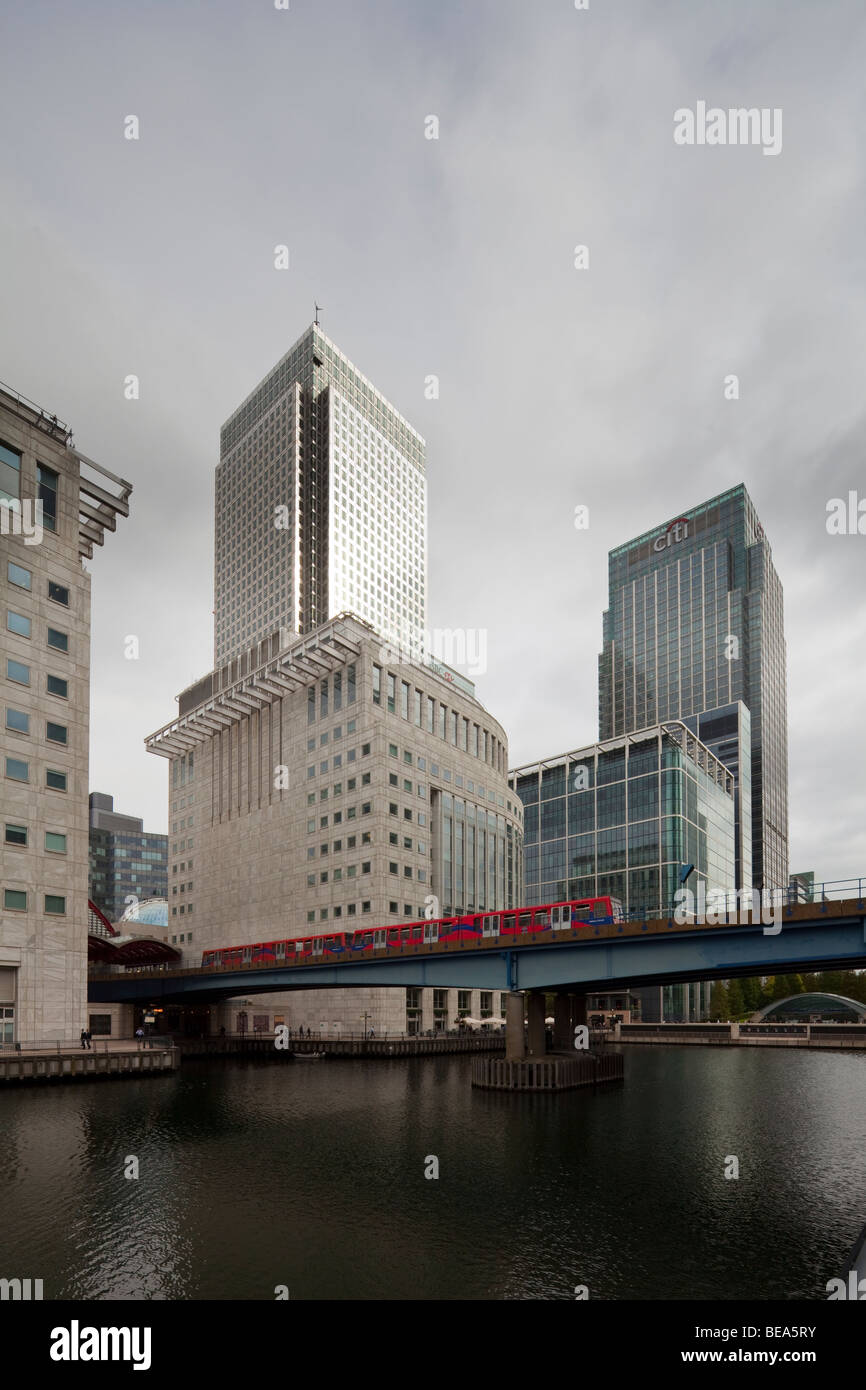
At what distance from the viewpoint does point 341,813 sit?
11719 cm

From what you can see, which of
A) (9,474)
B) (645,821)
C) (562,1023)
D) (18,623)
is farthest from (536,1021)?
(645,821)

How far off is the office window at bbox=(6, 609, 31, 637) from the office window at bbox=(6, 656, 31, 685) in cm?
242

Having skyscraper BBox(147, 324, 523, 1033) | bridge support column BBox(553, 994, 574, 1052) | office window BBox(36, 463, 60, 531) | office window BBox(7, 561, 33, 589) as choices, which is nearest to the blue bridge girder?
bridge support column BBox(553, 994, 574, 1052)

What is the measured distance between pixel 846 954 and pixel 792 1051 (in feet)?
271

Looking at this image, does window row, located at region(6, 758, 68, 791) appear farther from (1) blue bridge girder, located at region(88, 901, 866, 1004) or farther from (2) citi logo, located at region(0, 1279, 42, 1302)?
(2) citi logo, located at region(0, 1279, 42, 1302)

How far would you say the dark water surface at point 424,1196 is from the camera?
22375 mm

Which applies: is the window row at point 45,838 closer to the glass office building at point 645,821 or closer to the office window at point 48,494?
the office window at point 48,494

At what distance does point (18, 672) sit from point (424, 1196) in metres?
54.6

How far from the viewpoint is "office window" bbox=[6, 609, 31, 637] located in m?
70.1

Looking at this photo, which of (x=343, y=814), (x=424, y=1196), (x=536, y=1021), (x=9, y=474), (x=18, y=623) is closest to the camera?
(x=424, y=1196)

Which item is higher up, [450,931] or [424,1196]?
[450,931]

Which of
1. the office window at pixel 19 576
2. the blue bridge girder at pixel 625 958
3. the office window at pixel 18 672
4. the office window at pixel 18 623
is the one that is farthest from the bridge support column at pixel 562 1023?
the office window at pixel 19 576
